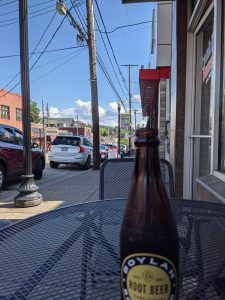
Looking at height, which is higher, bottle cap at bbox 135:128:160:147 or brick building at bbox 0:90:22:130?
brick building at bbox 0:90:22:130

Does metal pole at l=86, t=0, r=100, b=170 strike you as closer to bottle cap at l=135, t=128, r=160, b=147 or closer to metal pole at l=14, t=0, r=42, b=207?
metal pole at l=14, t=0, r=42, b=207

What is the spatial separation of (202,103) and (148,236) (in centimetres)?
375

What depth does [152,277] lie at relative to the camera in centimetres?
69

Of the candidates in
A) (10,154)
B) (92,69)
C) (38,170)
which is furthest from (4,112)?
(10,154)

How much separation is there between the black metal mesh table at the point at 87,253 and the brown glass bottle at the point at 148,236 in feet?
0.98

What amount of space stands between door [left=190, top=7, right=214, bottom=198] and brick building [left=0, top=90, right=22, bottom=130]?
115ft

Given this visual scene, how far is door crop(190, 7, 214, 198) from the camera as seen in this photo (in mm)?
3871

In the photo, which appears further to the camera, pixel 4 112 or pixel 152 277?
pixel 4 112

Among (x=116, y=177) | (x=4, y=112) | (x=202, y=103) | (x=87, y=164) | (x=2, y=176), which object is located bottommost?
(x=87, y=164)

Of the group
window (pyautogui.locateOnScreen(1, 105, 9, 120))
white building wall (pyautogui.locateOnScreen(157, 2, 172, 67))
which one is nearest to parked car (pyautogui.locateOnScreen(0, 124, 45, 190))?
white building wall (pyautogui.locateOnScreen(157, 2, 172, 67))

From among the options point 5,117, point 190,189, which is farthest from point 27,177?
point 5,117

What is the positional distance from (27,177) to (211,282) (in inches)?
204

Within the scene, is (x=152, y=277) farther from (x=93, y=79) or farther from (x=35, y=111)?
(x=35, y=111)

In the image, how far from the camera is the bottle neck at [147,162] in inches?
28.5
